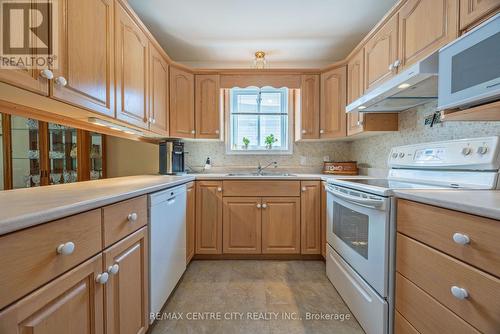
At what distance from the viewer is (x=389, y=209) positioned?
116 centimetres

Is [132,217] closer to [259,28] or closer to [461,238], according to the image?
[461,238]

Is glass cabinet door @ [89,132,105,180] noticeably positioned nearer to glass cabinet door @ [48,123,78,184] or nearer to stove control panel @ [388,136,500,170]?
glass cabinet door @ [48,123,78,184]

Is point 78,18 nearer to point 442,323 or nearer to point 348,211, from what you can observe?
point 348,211

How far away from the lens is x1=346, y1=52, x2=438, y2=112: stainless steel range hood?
1.16 metres

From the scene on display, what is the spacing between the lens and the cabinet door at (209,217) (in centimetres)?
231

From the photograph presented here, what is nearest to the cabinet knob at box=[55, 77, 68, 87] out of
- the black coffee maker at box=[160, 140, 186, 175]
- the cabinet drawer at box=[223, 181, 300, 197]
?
the black coffee maker at box=[160, 140, 186, 175]

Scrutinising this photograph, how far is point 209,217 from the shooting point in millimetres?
2320

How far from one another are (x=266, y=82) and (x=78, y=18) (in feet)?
5.97

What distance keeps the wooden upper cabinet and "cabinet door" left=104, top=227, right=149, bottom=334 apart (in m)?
1.93

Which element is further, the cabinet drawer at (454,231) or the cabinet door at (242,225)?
the cabinet door at (242,225)

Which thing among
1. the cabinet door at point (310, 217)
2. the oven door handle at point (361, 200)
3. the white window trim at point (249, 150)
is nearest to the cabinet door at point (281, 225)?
the cabinet door at point (310, 217)

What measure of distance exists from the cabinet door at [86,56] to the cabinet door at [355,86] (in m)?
2.02

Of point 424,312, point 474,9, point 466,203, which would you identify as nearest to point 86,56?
point 466,203

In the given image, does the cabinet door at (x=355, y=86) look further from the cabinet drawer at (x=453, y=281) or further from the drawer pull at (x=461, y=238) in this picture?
the drawer pull at (x=461, y=238)
